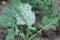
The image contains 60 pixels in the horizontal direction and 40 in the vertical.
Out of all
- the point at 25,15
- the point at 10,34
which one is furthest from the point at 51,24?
the point at 10,34

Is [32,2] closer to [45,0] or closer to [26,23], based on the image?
[45,0]

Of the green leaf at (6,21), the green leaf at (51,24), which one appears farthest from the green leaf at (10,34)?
the green leaf at (51,24)

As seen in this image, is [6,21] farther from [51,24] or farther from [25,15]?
[51,24]

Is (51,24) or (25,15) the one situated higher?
(25,15)

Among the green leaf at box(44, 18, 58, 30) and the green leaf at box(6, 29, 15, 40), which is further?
the green leaf at box(44, 18, 58, 30)

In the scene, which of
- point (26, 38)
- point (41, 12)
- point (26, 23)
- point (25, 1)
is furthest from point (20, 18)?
point (41, 12)

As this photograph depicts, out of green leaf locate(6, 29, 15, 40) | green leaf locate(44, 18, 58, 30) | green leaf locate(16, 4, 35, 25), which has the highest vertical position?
green leaf locate(16, 4, 35, 25)

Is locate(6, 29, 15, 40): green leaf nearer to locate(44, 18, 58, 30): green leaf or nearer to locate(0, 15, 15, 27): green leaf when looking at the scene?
locate(0, 15, 15, 27): green leaf

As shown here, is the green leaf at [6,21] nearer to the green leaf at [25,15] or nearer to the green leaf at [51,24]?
the green leaf at [25,15]

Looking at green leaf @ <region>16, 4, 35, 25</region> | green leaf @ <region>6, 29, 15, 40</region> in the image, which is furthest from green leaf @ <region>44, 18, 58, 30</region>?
green leaf @ <region>6, 29, 15, 40</region>

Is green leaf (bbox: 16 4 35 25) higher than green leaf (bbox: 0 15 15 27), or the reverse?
green leaf (bbox: 16 4 35 25)

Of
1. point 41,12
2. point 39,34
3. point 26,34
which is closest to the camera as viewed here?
point 26,34
